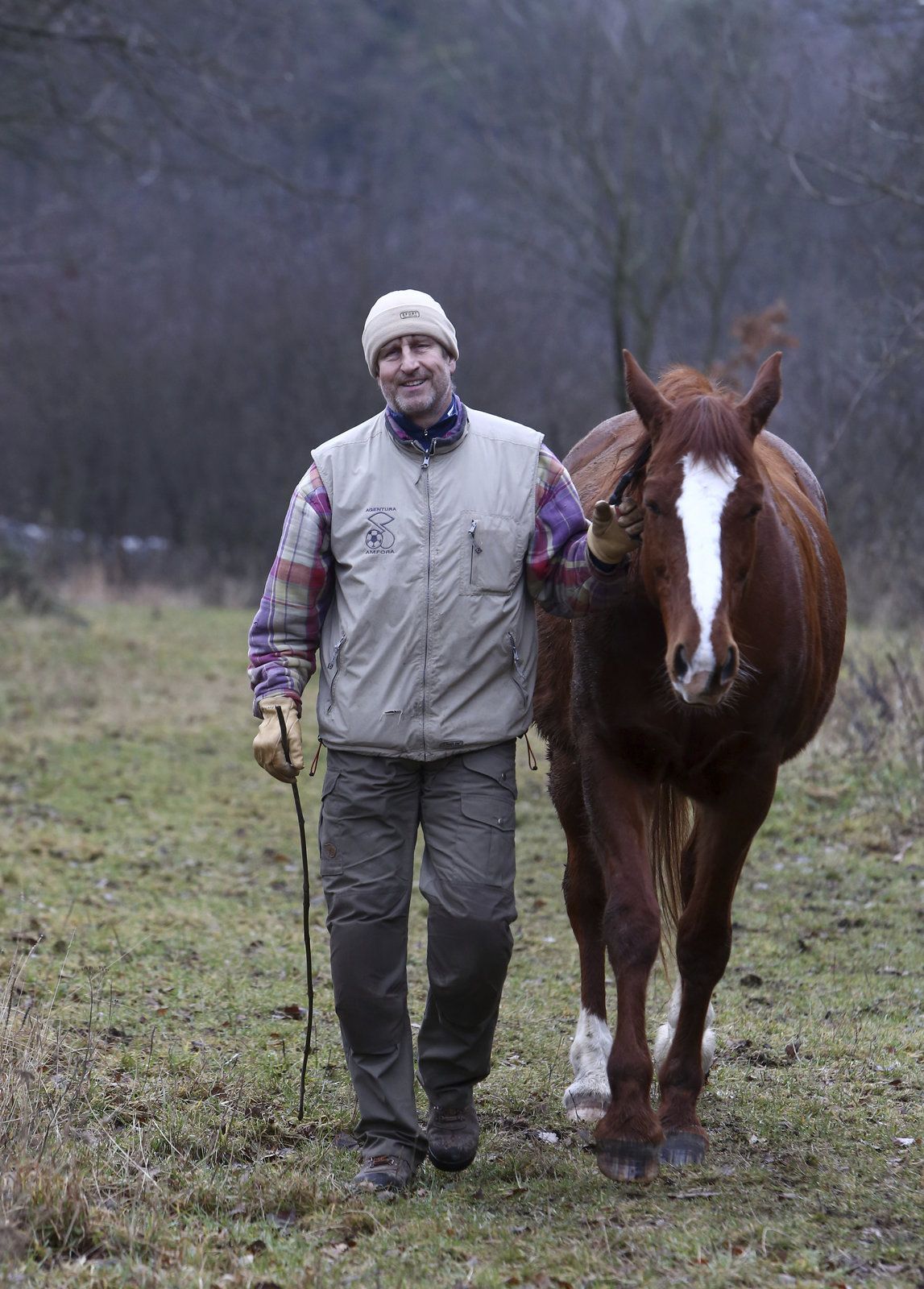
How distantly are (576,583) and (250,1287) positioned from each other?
1.91 m

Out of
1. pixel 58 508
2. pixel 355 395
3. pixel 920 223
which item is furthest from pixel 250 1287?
pixel 58 508

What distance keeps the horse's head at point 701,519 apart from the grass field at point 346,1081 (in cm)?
126

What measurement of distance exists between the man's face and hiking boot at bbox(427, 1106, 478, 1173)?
6.06 ft

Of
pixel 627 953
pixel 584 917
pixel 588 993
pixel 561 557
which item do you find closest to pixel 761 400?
pixel 561 557

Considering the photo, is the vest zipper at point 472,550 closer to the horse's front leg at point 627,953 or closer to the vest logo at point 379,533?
the vest logo at point 379,533

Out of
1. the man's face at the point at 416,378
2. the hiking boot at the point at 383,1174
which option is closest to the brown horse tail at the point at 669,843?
the hiking boot at the point at 383,1174

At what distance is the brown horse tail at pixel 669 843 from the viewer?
480cm

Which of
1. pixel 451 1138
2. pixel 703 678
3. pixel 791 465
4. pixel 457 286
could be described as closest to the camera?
pixel 703 678

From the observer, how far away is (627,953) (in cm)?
377

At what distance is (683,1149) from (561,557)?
1.62m

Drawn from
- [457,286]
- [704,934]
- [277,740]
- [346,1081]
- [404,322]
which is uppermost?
[457,286]

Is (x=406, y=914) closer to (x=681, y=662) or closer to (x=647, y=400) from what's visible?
(x=681, y=662)

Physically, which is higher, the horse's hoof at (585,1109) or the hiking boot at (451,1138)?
the hiking boot at (451,1138)

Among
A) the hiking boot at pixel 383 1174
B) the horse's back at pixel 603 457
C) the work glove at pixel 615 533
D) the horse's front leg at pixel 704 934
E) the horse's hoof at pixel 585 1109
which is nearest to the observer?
the hiking boot at pixel 383 1174
